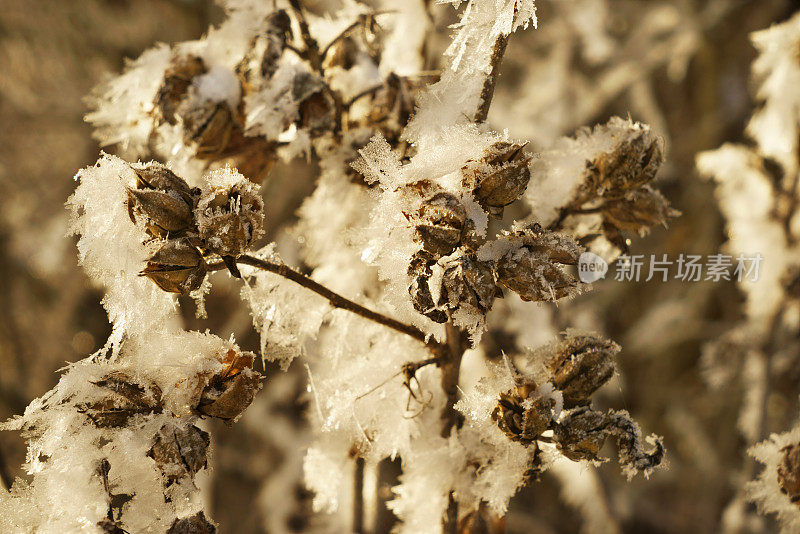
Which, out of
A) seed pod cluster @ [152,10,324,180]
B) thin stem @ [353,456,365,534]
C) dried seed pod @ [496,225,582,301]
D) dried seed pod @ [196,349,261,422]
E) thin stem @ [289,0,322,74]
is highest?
thin stem @ [289,0,322,74]

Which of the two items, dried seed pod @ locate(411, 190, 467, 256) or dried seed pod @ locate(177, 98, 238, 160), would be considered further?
dried seed pod @ locate(177, 98, 238, 160)

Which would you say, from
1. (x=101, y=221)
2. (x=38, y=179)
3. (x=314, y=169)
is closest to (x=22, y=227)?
(x=38, y=179)

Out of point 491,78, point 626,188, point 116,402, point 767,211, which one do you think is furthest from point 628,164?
point 767,211

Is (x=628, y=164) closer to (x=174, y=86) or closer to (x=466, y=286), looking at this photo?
(x=466, y=286)

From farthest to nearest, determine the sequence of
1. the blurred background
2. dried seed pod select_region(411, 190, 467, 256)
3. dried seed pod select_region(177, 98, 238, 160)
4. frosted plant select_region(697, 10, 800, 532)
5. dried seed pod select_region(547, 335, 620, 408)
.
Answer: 1. the blurred background
2. frosted plant select_region(697, 10, 800, 532)
3. dried seed pod select_region(177, 98, 238, 160)
4. dried seed pod select_region(547, 335, 620, 408)
5. dried seed pod select_region(411, 190, 467, 256)

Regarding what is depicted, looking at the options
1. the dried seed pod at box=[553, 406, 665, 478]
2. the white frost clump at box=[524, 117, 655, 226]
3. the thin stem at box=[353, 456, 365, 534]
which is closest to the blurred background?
the thin stem at box=[353, 456, 365, 534]

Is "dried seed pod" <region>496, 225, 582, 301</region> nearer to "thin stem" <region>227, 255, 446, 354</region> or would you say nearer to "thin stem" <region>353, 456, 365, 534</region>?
"thin stem" <region>227, 255, 446, 354</region>

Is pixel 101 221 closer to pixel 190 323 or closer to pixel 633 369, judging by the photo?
pixel 190 323
